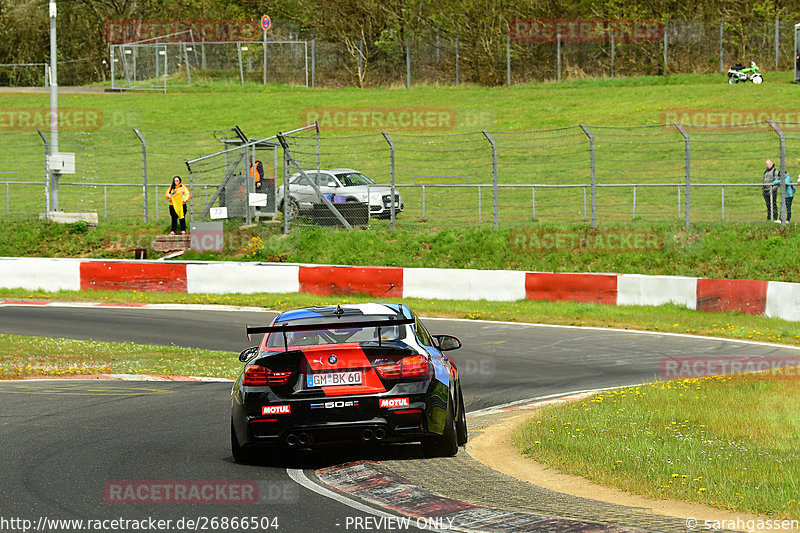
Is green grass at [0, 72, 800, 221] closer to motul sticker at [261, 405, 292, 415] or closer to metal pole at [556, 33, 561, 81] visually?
metal pole at [556, 33, 561, 81]

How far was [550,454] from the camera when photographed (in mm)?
8531

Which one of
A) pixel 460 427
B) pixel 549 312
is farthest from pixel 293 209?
pixel 460 427

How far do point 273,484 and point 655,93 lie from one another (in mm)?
38391

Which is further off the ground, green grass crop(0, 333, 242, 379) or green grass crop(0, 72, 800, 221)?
green grass crop(0, 72, 800, 221)

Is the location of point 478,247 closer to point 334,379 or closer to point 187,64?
point 334,379

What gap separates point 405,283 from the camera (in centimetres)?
2352

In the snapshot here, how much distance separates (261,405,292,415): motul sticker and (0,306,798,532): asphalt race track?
0.47 m

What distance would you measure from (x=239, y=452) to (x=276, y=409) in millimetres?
626

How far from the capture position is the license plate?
26.1 ft

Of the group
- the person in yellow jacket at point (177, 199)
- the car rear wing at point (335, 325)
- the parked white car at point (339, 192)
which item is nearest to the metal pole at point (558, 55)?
the parked white car at point (339, 192)

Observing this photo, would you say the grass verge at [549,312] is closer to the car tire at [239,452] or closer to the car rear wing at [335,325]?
the car rear wing at [335,325]

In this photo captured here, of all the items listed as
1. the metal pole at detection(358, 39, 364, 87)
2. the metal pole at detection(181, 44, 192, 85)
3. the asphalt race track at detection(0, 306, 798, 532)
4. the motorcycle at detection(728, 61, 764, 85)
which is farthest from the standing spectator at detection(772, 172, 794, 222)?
the metal pole at detection(181, 44, 192, 85)

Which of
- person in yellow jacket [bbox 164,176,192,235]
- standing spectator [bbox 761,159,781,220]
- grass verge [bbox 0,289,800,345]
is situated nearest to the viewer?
grass verge [bbox 0,289,800,345]

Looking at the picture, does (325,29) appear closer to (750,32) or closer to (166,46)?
(166,46)
